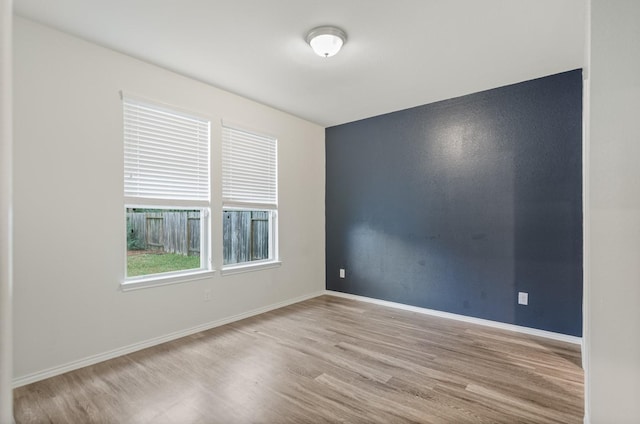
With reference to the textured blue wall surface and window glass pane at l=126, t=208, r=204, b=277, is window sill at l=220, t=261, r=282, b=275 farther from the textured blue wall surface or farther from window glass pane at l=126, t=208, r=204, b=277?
the textured blue wall surface

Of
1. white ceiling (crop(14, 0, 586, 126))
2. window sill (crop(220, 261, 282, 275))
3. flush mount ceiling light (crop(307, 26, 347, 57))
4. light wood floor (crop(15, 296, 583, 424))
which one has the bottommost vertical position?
light wood floor (crop(15, 296, 583, 424))

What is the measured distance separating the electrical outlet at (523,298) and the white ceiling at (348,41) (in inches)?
87.7

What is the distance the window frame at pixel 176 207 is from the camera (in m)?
2.81

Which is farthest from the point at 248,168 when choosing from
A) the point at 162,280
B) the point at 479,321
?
the point at 479,321

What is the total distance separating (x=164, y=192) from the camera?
10.1ft

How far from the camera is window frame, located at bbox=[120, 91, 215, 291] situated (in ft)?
9.23

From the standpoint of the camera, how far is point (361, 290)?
4602 millimetres

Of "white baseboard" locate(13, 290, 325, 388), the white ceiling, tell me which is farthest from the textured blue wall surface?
"white baseboard" locate(13, 290, 325, 388)

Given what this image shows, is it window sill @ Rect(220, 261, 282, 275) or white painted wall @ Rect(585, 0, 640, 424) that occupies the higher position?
white painted wall @ Rect(585, 0, 640, 424)

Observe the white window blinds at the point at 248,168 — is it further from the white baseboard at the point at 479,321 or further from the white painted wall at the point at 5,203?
the white painted wall at the point at 5,203

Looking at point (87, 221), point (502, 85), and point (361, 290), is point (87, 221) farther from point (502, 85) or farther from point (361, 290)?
point (502, 85)

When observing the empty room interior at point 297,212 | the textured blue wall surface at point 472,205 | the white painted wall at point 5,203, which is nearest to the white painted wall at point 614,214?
the empty room interior at point 297,212

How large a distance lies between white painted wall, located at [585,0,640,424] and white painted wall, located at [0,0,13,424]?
2.22m

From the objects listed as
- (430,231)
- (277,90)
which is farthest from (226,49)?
(430,231)
